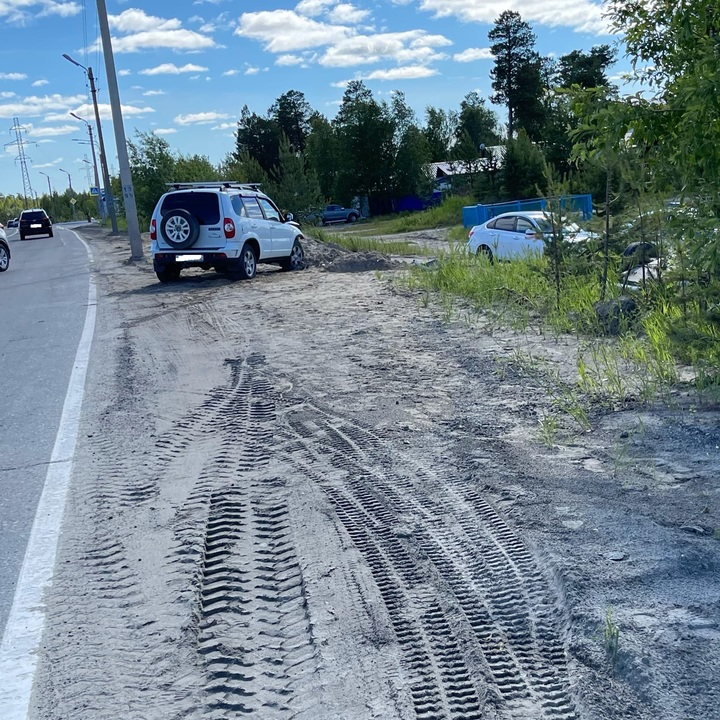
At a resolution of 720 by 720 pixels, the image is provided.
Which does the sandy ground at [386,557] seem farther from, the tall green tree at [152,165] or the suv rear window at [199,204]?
the tall green tree at [152,165]

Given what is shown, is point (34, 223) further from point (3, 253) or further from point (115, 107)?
point (115, 107)

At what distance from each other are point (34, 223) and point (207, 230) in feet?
154

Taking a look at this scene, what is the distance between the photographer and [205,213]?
17.5m

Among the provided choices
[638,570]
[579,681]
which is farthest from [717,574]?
[579,681]

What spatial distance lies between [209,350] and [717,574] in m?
7.47

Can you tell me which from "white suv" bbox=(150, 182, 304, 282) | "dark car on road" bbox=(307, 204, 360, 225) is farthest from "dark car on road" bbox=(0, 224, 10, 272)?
"dark car on road" bbox=(307, 204, 360, 225)

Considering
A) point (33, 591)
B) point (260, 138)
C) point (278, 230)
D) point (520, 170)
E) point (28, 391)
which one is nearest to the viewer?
point (33, 591)

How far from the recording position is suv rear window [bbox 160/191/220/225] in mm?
17422

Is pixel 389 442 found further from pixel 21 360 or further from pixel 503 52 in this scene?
pixel 503 52

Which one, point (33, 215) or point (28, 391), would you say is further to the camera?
point (33, 215)

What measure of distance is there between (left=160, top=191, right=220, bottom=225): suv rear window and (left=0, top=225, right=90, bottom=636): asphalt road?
8.60ft

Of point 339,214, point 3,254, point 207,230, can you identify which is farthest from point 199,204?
point 339,214

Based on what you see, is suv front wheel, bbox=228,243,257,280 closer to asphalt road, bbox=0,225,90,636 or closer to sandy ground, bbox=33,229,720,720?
asphalt road, bbox=0,225,90,636

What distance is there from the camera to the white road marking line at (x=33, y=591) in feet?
10.6
